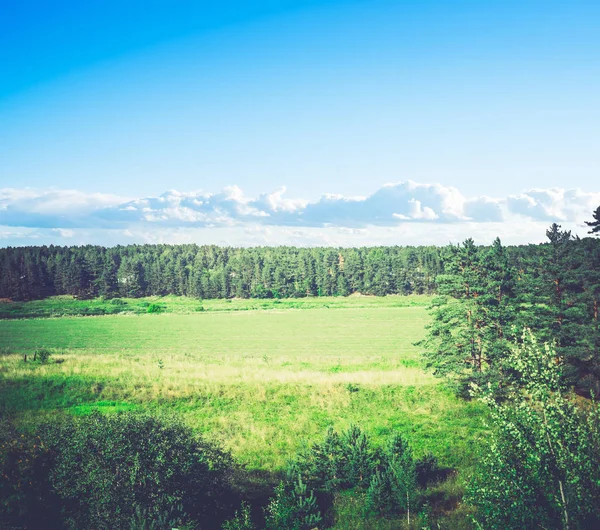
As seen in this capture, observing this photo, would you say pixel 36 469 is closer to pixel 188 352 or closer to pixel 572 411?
pixel 572 411

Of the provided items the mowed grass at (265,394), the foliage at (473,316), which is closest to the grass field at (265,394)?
the mowed grass at (265,394)

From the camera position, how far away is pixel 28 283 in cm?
11994

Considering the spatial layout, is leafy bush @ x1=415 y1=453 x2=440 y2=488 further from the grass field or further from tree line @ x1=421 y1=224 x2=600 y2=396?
tree line @ x1=421 y1=224 x2=600 y2=396

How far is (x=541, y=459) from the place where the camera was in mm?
7938

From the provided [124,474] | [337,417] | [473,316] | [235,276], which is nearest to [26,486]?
[124,474]

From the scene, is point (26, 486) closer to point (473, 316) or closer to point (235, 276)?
point (473, 316)

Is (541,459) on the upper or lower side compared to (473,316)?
lower

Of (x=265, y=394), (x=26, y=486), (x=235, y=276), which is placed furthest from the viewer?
(x=235, y=276)

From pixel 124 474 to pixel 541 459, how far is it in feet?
33.9

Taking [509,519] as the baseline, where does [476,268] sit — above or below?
above

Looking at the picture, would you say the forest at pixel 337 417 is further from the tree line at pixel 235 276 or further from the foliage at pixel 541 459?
the tree line at pixel 235 276

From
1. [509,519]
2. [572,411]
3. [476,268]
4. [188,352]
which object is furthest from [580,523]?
[188,352]

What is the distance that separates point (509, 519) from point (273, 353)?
37569 mm

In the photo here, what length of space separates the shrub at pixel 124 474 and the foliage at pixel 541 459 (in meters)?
8.26
